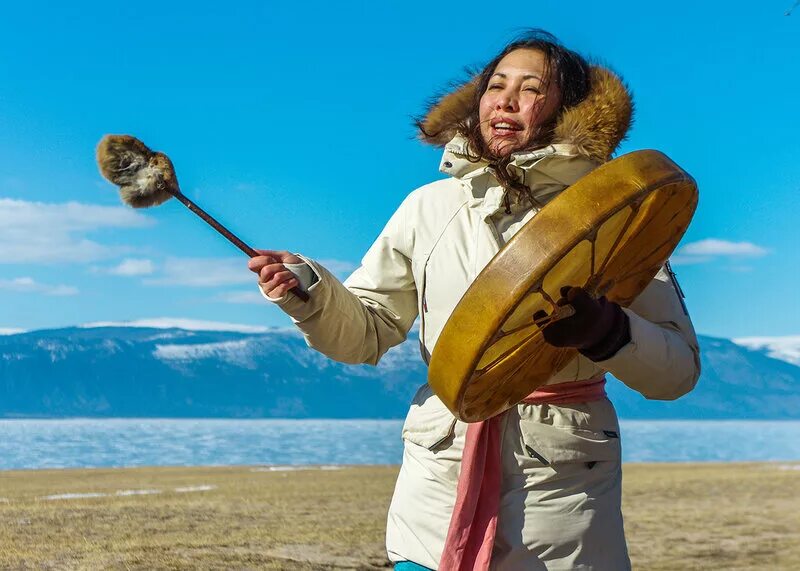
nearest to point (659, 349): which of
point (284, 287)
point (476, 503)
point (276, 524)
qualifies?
point (476, 503)

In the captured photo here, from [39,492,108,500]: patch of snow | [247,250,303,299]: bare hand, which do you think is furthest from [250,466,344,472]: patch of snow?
[247,250,303,299]: bare hand

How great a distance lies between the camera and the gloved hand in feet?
7.81

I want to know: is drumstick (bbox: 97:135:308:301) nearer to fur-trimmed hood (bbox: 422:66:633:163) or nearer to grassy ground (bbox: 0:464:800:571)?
fur-trimmed hood (bbox: 422:66:633:163)

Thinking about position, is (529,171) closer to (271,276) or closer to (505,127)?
(505,127)

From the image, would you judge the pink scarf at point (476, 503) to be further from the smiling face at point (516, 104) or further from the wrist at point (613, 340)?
the smiling face at point (516, 104)

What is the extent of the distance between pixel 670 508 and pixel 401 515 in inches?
388

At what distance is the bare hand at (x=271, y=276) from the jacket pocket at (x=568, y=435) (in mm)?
723

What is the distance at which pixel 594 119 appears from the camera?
2.92 meters

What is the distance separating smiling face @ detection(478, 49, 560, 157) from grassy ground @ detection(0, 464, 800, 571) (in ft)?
16.3

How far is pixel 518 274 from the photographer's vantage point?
2318 mm

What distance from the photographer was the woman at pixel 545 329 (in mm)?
2674

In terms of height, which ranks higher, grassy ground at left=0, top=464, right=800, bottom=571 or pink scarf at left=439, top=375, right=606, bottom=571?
pink scarf at left=439, top=375, right=606, bottom=571

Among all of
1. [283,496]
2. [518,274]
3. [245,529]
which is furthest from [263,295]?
[283,496]

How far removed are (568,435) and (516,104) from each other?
1028mm
